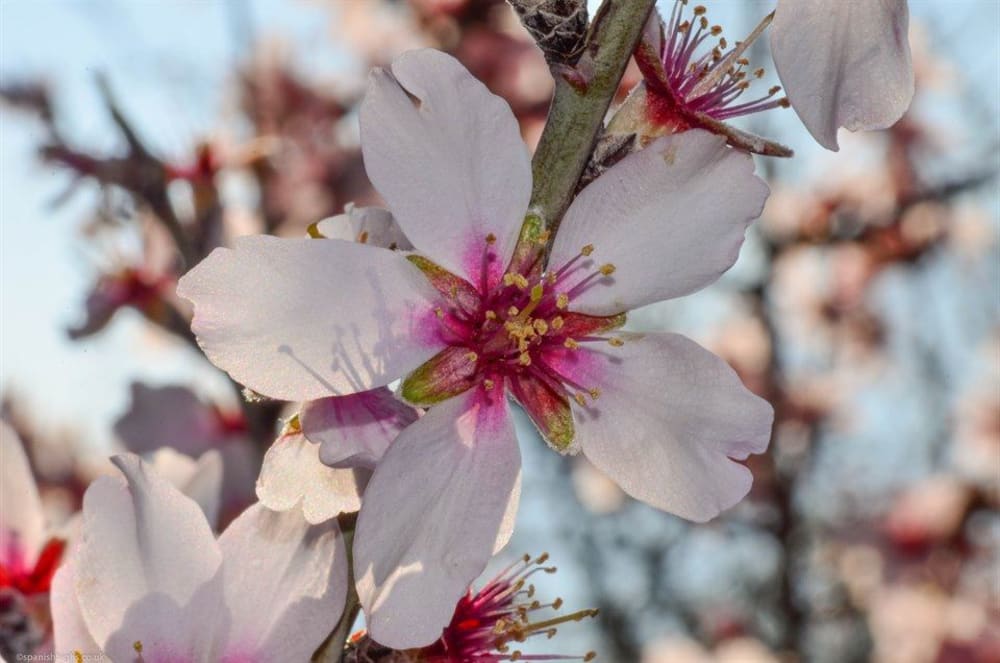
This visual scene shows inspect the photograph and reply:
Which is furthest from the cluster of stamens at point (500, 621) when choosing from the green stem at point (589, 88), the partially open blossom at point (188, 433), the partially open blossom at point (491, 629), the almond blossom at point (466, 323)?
the partially open blossom at point (188, 433)

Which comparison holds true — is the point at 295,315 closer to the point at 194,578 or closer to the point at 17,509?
the point at 194,578

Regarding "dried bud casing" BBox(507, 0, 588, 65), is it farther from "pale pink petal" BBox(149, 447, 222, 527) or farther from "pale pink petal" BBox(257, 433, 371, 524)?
"pale pink petal" BBox(149, 447, 222, 527)

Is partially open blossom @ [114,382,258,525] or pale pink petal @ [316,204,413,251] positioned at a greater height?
pale pink petal @ [316,204,413,251]

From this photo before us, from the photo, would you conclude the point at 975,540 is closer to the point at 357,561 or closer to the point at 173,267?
the point at 173,267

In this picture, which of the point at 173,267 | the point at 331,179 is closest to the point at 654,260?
the point at 173,267

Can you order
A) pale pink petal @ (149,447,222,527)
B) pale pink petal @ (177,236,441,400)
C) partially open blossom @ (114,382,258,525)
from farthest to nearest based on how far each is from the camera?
partially open blossom @ (114,382,258,525)
pale pink petal @ (149,447,222,527)
pale pink petal @ (177,236,441,400)

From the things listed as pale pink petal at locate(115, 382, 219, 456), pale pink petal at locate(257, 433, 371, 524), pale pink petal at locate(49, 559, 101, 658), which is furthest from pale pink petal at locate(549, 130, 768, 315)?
pale pink petal at locate(115, 382, 219, 456)

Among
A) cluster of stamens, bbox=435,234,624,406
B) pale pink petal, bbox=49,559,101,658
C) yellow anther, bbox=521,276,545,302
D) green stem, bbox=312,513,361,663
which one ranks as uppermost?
yellow anther, bbox=521,276,545,302
